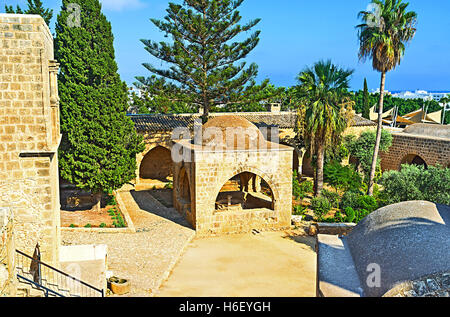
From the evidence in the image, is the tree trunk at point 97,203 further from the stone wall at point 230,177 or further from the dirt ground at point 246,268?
the dirt ground at point 246,268

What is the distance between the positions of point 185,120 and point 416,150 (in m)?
12.9

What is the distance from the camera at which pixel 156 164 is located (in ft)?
74.1

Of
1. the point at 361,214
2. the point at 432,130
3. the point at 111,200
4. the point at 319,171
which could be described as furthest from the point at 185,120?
the point at 432,130

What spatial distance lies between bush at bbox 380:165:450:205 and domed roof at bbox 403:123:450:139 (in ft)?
30.7

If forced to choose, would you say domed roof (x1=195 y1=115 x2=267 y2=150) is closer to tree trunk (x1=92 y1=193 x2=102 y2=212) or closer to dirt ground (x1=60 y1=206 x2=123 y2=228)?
dirt ground (x1=60 y1=206 x2=123 y2=228)

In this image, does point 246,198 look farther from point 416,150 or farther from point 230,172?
point 416,150

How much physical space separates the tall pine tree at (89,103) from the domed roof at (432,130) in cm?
1732

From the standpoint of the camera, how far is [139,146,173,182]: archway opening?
22375mm

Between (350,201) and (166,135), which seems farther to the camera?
(166,135)

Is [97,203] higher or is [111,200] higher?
[97,203]

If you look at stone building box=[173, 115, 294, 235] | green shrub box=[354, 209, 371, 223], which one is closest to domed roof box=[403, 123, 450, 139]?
green shrub box=[354, 209, 371, 223]

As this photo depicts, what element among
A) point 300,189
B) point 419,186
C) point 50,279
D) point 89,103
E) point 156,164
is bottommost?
point 50,279

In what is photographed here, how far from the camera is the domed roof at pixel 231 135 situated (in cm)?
1336

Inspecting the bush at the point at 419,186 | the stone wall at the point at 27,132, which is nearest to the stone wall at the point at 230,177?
the bush at the point at 419,186
